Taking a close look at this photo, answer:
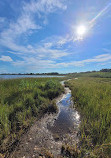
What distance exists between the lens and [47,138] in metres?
3.44

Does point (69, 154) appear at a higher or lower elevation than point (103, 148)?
lower

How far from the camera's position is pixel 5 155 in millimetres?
2578

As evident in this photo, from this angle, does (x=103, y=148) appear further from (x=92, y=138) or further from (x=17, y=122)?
(x=17, y=122)

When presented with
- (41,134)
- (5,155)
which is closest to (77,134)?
(41,134)

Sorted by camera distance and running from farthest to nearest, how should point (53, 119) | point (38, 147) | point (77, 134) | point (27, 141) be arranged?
point (53, 119), point (77, 134), point (27, 141), point (38, 147)

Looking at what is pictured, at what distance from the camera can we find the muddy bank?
9.13ft

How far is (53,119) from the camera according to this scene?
5043 millimetres

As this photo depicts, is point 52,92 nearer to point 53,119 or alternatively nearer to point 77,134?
point 53,119

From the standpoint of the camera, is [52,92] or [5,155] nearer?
[5,155]

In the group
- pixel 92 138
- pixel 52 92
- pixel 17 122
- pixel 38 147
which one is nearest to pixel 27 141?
pixel 38 147

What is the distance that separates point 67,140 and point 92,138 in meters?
1.14

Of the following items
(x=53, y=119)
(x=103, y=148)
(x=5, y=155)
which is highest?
(x=103, y=148)

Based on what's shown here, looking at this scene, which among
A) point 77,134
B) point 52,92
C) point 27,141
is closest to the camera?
point 27,141

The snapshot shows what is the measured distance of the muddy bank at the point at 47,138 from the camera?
2783mm
